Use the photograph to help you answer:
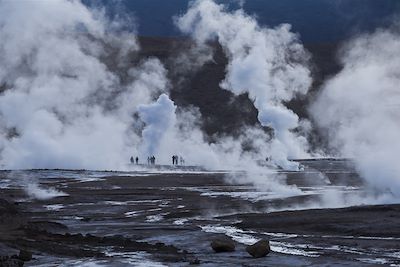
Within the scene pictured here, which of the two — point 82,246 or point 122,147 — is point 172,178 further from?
point 82,246

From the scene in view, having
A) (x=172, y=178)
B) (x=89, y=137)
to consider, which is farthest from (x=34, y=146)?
(x=172, y=178)

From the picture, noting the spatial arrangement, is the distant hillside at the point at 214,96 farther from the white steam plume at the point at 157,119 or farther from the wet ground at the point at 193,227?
the wet ground at the point at 193,227

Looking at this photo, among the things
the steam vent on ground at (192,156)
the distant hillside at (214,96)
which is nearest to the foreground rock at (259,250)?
the steam vent on ground at (192,156)

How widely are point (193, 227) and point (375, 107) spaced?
4289 centimetres

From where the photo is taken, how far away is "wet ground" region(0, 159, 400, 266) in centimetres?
2373

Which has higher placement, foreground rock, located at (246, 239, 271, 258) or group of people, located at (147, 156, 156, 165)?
group of people, located at (147, 156, 156, 165)

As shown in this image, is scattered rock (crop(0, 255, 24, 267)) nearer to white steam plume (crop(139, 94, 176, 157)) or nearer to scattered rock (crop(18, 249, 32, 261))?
scattered rock (crop(18, 249, 32, 261))

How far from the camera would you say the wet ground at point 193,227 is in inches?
934

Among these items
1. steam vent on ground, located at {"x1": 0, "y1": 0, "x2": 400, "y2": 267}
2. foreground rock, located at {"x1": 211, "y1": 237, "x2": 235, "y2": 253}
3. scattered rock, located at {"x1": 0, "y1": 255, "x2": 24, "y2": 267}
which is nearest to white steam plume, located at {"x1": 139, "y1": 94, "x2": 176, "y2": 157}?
steam vent on ground, located at {"x1": 0, "y1": 0, "x2": 400, "y2": 267}

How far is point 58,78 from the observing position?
98.7m

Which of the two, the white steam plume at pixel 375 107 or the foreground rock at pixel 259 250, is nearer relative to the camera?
the foreground rock at pixel 259 250

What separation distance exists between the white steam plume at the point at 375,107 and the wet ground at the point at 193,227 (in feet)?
7.01

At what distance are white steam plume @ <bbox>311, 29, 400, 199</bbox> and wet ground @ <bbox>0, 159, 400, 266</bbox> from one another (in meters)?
2.14

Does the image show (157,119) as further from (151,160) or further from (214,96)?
(214,96)
